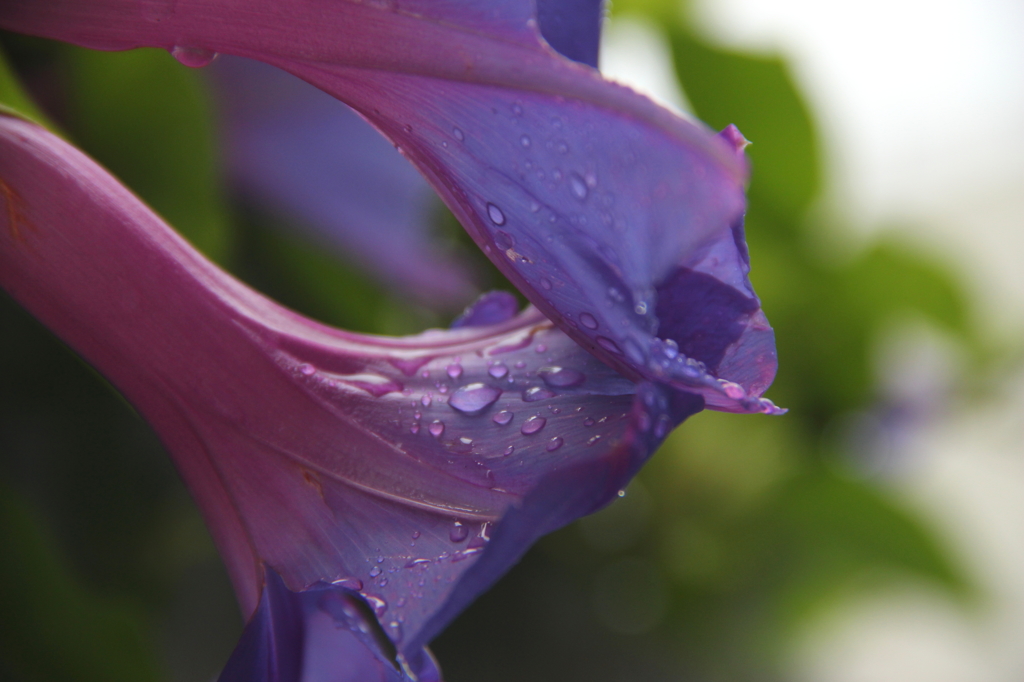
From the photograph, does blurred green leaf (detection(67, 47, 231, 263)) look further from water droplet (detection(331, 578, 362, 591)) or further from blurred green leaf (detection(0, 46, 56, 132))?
water droplet (detection(331, 578, 362, 591))

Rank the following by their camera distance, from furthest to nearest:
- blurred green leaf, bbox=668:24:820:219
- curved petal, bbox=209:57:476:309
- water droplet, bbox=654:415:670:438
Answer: blurred green leaf, bbox=668:24:820:219, curved petal, bbox=209:57:476:309, water droplet, bbox=654:415:670:438

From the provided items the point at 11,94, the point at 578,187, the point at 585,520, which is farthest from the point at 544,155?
the point at 585,520

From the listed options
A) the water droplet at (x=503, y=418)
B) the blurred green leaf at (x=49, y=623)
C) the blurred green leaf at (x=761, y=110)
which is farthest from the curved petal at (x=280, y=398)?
the blurred green leaf at (x=761, y=110)

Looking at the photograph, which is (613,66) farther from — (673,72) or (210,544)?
(210,544)

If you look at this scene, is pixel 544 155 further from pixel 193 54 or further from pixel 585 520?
pixel 585 520

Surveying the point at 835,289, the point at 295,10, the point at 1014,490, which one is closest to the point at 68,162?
the point at 295,10

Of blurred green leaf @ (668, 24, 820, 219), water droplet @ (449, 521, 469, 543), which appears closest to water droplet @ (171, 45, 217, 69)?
water droplet @ (449, 521, 469, 543)

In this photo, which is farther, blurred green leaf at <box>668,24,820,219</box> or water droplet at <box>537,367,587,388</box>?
blurred green leaf at <box>668,24,820,219</box>
